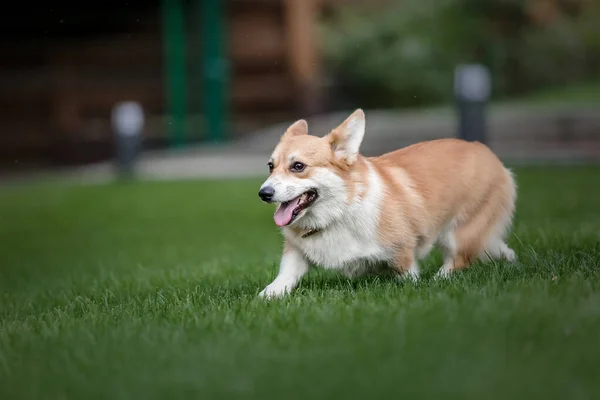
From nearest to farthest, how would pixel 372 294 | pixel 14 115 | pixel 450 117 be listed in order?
pixel 372 294
pixel 450 117
pixel 14 115

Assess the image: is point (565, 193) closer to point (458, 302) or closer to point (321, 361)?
point (458, 302)

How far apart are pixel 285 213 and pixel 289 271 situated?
1.28 ft

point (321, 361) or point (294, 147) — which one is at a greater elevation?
point (294, 147)

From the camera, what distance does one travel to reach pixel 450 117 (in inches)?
661

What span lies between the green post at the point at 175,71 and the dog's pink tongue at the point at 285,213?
1273 cm

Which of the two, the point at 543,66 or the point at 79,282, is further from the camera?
the point at 543,66

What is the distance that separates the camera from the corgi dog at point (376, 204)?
485 centimetres

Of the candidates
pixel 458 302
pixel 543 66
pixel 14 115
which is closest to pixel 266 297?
pixel 458 302

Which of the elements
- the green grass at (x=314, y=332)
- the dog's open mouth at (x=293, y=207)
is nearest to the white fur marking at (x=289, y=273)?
the green grass at (x=314, y=332)

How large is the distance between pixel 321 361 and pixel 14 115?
1585 cm

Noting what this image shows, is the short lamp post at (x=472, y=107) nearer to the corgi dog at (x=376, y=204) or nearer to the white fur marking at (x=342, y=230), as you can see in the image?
the corgi dog at (x=376, y=204)

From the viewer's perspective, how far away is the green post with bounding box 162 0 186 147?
17.3m

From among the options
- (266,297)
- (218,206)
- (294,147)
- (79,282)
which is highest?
(294,147)

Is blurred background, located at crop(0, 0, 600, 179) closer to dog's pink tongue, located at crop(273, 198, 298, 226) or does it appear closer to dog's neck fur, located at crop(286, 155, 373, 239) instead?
dog's neck fur, located at crop(286, 155, 373, 239)
